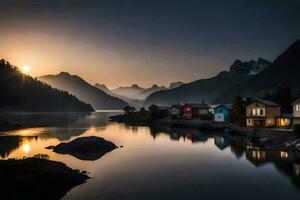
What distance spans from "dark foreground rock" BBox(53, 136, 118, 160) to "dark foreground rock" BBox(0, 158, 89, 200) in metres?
15.5

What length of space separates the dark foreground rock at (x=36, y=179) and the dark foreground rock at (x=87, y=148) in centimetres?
1549

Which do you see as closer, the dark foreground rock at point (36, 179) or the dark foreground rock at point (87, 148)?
the dark foreground rock at point (36, 179)

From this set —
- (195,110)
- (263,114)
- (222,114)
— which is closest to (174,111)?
(195,110)

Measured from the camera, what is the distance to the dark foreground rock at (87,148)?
54734 millimetres

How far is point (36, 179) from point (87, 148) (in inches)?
1008

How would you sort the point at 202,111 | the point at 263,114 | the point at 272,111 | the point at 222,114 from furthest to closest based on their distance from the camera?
the point at 202,111 → the point at 222,114 → the point at 272,111 → the point at 263,114

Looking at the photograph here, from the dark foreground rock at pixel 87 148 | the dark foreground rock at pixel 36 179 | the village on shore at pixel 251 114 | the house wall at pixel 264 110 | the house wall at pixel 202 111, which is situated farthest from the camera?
the house wall at pixel 202 111

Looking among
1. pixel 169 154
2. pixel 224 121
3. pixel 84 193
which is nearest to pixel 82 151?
pixel 169 154

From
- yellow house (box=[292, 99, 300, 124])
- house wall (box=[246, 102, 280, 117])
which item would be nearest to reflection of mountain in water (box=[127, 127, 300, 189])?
yellow house (box=[292, 99, 300, 124])

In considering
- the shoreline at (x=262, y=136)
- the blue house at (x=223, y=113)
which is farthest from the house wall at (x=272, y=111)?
the blue house at (x=223, y=113)

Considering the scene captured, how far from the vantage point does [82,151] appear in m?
56.6

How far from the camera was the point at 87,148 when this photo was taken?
5781 cm

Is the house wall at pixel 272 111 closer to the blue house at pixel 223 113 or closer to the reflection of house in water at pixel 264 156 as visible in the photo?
the reflection of house in water at pixel 264 156

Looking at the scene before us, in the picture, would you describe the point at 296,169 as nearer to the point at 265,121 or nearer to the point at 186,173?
the point at 186,173
